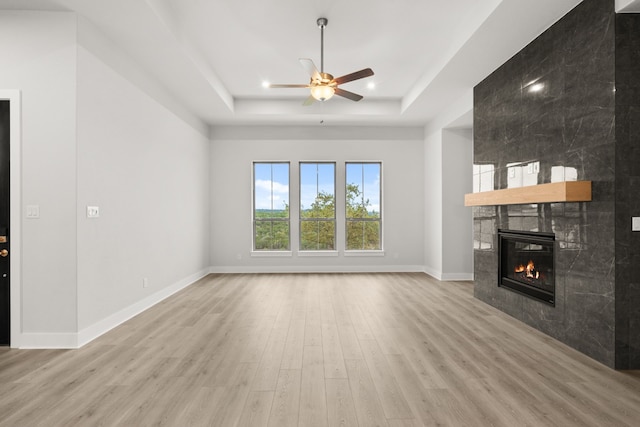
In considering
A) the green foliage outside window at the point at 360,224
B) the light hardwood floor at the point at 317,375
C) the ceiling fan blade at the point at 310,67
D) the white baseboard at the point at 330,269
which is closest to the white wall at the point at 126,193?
the light hardwood floor at the point at 317,375

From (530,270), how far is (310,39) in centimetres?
365

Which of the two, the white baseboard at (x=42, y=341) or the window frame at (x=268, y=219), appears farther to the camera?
the window frame at (x=268, y=219)

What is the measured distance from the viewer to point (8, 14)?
10.9 feet

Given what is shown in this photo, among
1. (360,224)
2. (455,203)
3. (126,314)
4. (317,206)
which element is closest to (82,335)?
(126,314)

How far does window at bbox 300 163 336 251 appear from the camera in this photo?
7.91 metres

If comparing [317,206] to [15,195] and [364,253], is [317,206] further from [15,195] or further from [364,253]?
[15,195]

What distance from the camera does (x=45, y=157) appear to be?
336 centimetres

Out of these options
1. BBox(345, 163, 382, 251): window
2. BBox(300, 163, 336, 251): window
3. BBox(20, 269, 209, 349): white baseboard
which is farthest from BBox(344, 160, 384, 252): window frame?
BBox(20, 269, 209, 349): white baseboard

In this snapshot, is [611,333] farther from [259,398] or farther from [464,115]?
[464,115]

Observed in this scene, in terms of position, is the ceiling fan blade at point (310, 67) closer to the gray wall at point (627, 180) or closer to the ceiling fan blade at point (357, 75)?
the ceiling fan blade at point (357, 75)

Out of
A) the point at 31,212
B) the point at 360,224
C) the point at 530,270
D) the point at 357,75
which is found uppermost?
the point at 357,75

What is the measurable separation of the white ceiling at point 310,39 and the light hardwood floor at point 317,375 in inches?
113

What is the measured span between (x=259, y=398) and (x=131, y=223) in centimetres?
294

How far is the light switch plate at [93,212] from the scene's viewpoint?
358cm
